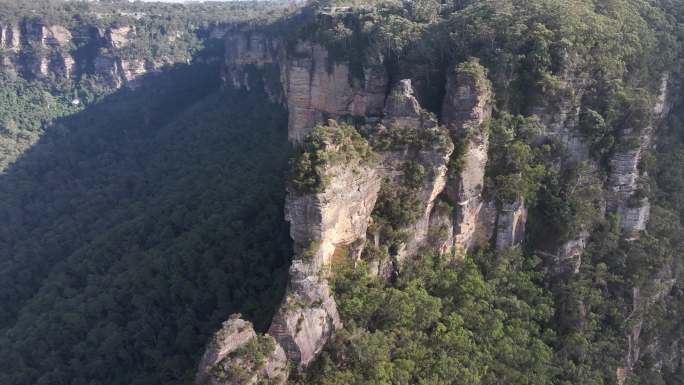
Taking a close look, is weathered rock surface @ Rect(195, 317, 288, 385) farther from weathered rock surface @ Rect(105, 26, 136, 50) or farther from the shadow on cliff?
weathered rock surface @ Rect(105, 26, 136, 50)

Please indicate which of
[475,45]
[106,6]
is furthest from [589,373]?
[106,6]

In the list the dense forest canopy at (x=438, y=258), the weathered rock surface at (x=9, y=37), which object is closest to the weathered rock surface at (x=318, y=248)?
the dense forest canopy at (x=438, y=258)

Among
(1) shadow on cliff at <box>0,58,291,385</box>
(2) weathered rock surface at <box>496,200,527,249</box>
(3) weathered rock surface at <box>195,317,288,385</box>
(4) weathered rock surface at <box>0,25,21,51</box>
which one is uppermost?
(4) weathered rock surface at <box>0,25,21,51</box>

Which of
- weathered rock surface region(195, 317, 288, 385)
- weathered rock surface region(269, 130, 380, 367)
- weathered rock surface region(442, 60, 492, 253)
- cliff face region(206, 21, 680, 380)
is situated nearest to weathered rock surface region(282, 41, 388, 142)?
cliff face region(206, 21, 680, 380)

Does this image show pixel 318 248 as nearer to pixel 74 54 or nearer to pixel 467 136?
pixel 467 136

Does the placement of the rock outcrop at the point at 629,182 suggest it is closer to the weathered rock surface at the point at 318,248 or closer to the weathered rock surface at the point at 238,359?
the weathered rock surface at the point at 318,248

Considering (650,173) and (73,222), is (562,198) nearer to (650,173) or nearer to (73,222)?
(650,173)

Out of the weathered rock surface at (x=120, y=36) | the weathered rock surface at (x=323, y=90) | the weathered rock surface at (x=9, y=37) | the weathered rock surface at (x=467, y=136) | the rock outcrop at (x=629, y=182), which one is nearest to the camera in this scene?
the weathered rock surface at (x=467, y=136)
